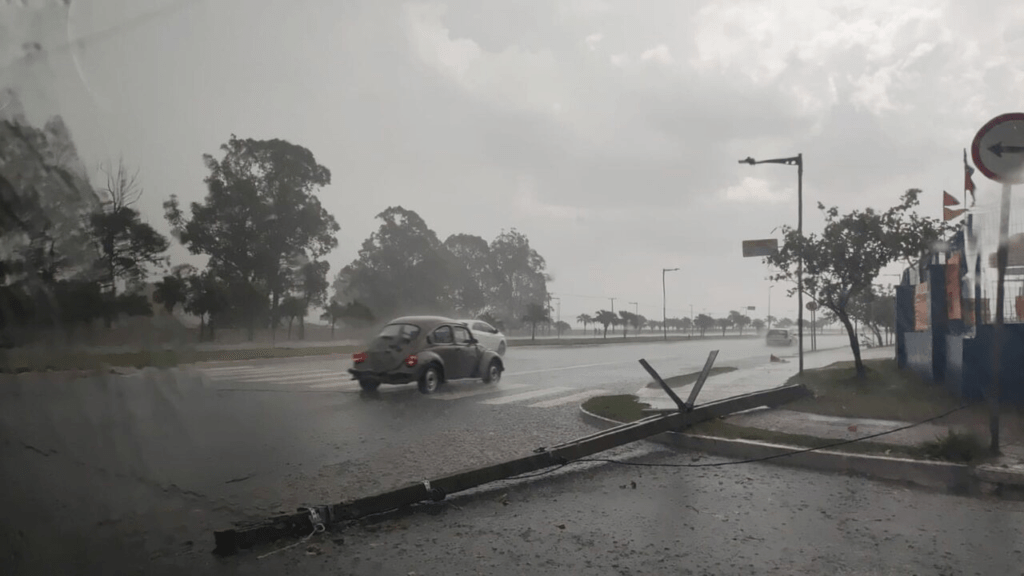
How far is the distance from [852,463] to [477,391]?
894 cm

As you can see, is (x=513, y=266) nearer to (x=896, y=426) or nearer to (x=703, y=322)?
(x=896, y=426)

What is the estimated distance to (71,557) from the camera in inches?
168

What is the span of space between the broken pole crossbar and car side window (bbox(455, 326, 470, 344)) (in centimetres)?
748

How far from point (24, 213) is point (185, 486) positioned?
2661 millimetres

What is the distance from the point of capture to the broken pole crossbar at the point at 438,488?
4.41m

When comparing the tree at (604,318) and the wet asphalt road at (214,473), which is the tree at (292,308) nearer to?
the wet asphalt road at (214,473)

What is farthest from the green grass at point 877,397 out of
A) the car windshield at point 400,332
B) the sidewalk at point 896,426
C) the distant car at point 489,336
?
the distant car at point 489,336

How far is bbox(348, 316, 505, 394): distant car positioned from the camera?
45.2 ft

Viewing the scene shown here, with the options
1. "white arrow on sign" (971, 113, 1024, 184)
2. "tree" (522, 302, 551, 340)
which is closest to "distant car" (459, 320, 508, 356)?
"tree" (522, 302, 551, 340)

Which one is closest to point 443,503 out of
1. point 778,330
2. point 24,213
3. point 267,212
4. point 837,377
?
point 267,212

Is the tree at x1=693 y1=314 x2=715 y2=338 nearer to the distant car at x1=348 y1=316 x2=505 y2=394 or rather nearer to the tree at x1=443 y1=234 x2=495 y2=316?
the tree at x1=443 y1=234 x2=495 y2=316

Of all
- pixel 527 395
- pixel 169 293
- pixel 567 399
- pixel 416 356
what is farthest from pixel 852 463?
pixel 416 356

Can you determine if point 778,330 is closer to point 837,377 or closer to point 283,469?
point 837,377

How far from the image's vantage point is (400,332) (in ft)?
46.6
